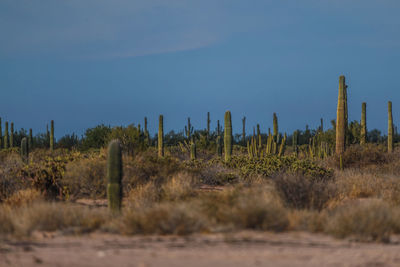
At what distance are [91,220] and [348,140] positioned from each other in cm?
1880

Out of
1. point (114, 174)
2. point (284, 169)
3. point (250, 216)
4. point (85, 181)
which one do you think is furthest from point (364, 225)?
point (284, 169)

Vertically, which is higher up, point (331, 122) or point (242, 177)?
point (331, 122)

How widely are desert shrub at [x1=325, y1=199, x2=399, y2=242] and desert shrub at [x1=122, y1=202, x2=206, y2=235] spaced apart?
99.2 inches

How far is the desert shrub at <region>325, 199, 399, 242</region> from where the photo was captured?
910 cm

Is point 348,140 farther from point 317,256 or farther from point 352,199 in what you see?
point 317,256

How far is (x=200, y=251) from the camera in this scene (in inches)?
314

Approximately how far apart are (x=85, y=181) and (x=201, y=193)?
142 inches

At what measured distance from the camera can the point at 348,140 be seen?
25.7 metres

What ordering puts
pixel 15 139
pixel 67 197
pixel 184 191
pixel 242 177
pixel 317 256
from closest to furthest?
pixel 317 256 → pixel 184 191 → pixel 67 197 → pixel 242 177 → pixel 15 139

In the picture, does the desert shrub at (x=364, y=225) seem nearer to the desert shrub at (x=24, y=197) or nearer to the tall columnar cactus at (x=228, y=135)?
the desert shrub at (x=24, y=197)

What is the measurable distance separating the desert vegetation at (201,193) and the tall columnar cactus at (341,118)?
0.05m

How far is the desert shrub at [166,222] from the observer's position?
29.6ft

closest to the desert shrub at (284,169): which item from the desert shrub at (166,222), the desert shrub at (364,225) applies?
the desert shrub at (364,225)

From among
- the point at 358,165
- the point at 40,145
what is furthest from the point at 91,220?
the point at 40,145
